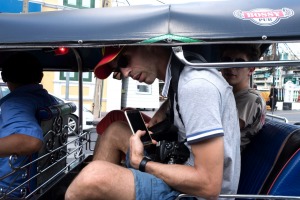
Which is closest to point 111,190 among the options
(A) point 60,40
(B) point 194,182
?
(B) point 194,182

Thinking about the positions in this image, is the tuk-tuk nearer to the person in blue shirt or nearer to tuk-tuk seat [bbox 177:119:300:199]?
tuk-tuk seat [bbox 177:119:300:199]

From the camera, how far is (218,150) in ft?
6.06


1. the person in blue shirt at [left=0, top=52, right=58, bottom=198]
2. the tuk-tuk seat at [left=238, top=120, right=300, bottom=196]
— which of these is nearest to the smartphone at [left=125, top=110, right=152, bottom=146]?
the person in blue shirt at [left=0, top=52, right=58, bottom=198]

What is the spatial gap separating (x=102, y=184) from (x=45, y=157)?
43.3 inches

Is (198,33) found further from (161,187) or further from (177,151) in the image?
(161,187)

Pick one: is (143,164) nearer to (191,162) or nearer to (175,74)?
(191,162)

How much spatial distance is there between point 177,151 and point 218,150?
30cm

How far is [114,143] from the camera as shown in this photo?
107 inches

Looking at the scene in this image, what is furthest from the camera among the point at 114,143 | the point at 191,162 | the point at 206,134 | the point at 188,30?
the point at 114,143

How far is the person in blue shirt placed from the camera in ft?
7.82

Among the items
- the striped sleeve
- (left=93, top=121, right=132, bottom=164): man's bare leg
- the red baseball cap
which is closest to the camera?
the striped sleeve

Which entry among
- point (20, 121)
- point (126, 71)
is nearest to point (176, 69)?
point (126, 71)

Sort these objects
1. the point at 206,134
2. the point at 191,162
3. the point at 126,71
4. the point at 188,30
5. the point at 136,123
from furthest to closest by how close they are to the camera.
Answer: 1. the point at 136,123
2. the point at 126,71
3. the point at 191,162
4. the point at 188,30
5. the point at 206,134

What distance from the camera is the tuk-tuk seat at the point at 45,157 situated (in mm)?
2434
